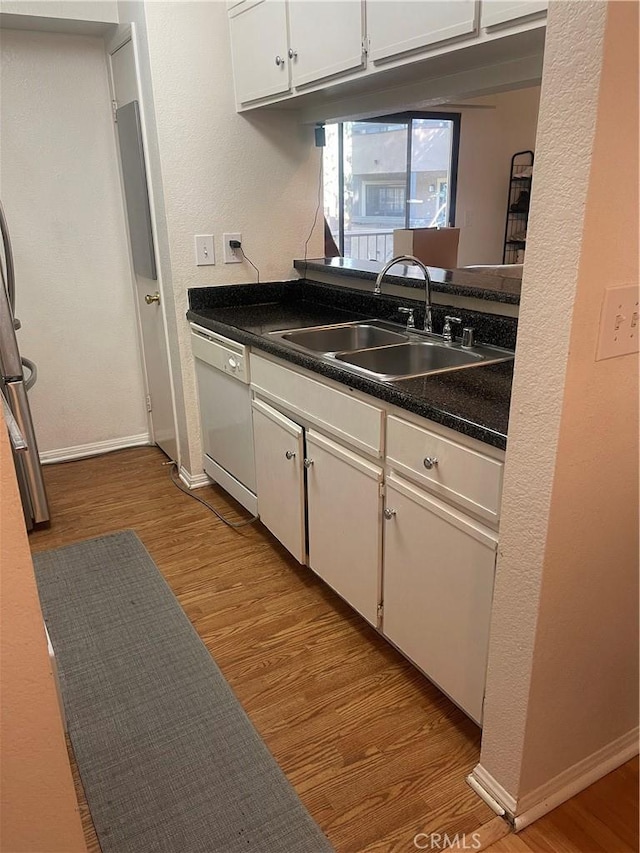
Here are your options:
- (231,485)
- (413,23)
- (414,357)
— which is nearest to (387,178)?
(231,485)

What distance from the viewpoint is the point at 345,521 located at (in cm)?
195

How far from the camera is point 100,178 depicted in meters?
3.22

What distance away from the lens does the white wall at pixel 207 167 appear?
2545 millimetres

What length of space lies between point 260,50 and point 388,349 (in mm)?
1294

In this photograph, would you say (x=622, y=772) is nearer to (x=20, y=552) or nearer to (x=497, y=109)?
(x=20, y=552)

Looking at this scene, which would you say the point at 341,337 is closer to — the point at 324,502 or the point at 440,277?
the point at 440,277

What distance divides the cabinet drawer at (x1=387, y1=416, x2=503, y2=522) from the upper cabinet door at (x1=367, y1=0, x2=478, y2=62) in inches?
39.0

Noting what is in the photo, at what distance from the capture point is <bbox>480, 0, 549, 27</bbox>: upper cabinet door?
139 cm

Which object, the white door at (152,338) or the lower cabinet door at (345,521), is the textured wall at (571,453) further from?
the white door at (152,338)

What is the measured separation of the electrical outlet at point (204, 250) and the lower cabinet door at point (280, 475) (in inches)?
32.2

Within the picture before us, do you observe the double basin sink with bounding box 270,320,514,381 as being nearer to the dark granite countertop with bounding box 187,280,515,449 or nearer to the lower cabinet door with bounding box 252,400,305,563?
the dark granite countertop with bounding box 187,280,515,449

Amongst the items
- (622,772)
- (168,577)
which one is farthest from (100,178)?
(622,772)

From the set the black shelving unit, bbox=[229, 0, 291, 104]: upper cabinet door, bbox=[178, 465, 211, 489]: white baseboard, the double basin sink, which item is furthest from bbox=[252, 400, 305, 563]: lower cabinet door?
the black shelving unit

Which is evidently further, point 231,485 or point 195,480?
point 195,480
